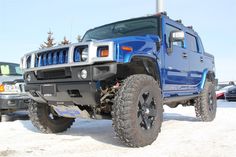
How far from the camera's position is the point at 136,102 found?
438 cm

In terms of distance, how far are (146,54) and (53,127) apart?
2.18 meters

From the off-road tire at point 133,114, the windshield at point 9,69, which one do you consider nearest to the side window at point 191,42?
the off-road tire at point 133,114

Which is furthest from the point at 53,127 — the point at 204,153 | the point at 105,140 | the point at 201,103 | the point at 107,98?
the point at 201,103

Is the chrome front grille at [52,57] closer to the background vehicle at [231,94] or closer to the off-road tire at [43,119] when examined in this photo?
the off-road tire at [43,119]

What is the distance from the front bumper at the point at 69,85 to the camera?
4266mm

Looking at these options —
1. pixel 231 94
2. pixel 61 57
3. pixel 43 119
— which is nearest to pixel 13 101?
pixel 43 119

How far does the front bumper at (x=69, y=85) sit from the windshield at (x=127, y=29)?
152 cm

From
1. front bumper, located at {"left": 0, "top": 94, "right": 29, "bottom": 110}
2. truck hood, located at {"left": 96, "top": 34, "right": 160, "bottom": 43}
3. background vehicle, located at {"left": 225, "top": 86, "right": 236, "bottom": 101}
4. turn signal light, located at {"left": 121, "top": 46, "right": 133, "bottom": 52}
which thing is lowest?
background vehicle, located at {"left": 225, "top": 86, "right": 236, "bottom": 101}

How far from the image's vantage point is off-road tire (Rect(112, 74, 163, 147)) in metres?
4.23

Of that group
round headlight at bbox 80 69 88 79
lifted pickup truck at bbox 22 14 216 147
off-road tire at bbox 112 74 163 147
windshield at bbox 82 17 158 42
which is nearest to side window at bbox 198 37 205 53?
lifted pickup truck at bbox 22 14 216 147

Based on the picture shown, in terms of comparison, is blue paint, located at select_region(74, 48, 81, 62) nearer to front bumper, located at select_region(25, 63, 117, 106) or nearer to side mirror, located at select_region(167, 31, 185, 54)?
front bumper, located at select_region(25, 63, 117, 106)

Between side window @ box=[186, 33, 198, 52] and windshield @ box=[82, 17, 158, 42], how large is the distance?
1.47m

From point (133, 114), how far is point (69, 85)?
922 mm

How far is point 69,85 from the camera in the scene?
4.47 meters
